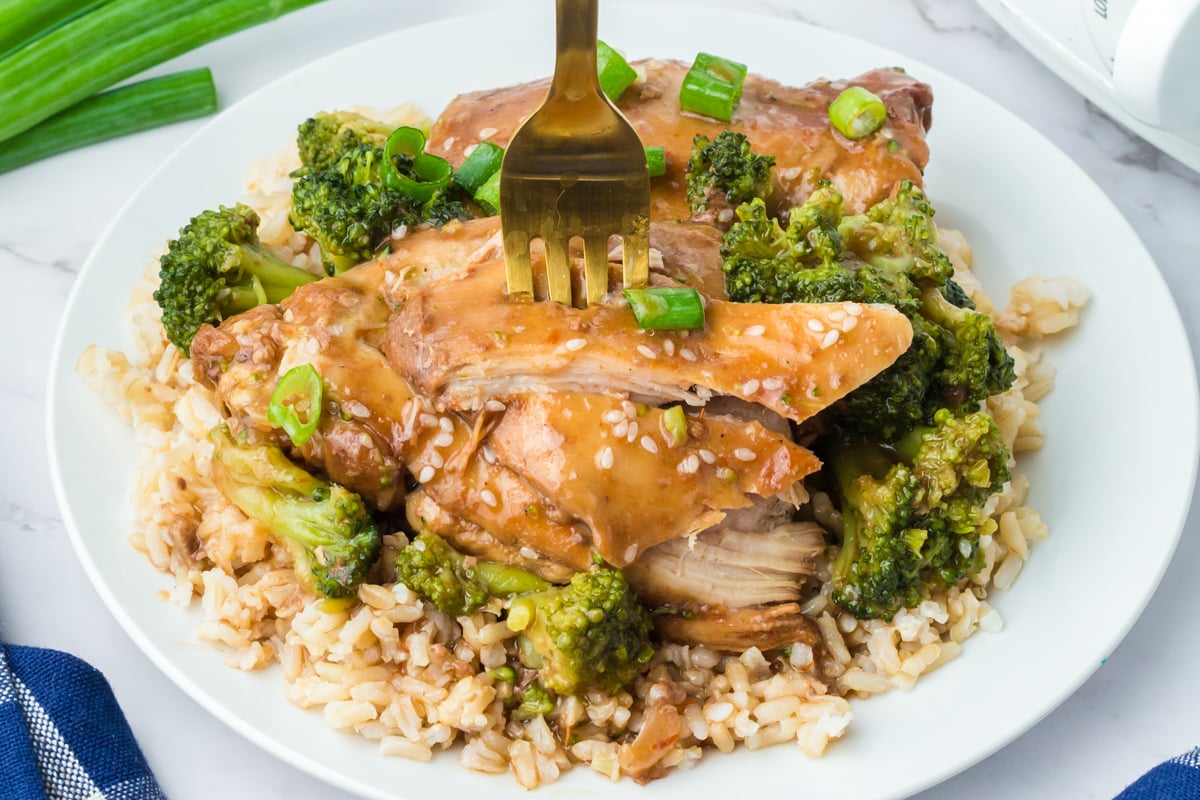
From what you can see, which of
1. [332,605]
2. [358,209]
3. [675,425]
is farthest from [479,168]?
[332,605]

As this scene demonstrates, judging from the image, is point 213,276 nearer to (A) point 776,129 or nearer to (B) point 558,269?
(B) point 558,269

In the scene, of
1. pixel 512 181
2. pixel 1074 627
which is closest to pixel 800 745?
pixel 1074 627

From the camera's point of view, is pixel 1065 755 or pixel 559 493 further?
pixel 1065 755

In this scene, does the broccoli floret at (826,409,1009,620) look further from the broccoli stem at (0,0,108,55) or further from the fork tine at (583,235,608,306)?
the broccoli stem at (0,0,108,55)

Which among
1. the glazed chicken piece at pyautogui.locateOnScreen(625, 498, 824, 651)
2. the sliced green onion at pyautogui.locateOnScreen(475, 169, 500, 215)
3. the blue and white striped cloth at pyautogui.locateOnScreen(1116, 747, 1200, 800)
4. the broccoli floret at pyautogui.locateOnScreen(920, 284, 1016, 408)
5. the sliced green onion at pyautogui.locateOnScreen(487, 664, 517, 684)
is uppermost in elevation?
the sliced green onion at pyautogui.locateOnScreen(475, 169, 500, 215)

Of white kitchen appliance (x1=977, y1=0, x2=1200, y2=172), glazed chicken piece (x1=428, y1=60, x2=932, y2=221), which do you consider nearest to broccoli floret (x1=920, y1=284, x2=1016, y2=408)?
glazed chicken piece (x1=428, y1=60, x2=932, y2=221)

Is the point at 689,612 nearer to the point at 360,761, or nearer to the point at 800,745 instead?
the point at 800,745

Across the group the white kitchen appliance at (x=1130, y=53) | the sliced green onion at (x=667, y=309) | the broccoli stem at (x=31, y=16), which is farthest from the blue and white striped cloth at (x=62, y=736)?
the white kitchen appliance at (x=1130, y=53)
